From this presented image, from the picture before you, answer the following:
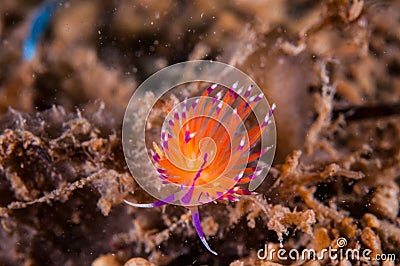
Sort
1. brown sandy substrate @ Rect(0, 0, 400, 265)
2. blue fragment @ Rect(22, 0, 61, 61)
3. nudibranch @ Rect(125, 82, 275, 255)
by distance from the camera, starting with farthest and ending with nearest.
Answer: blue fragment @ Rect(22, 0, 61, 61) → brown sandy substrate @ Rect(0, 0, 400, 265) → nudibranch @ Rect(125, 82, 275, 255)

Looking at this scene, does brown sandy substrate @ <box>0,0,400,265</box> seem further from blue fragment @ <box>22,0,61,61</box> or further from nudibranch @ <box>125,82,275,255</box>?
nudibranch @ <box>125,82,275,255</box>

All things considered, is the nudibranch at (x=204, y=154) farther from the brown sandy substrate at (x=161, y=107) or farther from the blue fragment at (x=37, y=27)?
the blue fragment at (x=37, y=27)

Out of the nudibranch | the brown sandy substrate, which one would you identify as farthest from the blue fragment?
the nudibranch

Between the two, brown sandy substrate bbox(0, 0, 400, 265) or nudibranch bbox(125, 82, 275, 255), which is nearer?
nudibranch bbox(125, 82, 275, 255)

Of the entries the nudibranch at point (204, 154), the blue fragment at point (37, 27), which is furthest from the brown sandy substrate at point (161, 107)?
the nudibranch at point (204, 154)

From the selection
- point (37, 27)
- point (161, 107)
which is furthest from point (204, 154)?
point (37, 27)

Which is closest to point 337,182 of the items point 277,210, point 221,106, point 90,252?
point 277,210
